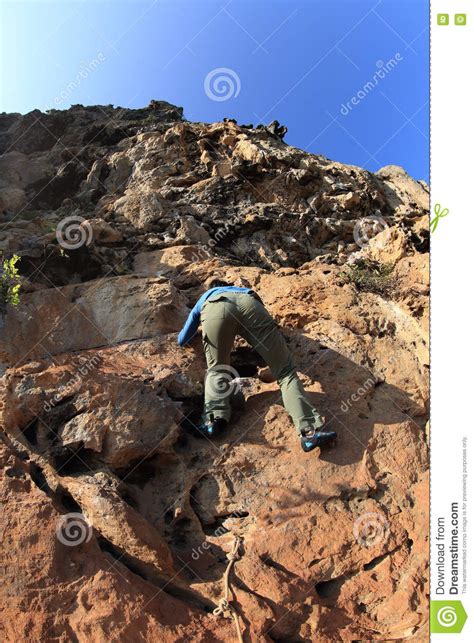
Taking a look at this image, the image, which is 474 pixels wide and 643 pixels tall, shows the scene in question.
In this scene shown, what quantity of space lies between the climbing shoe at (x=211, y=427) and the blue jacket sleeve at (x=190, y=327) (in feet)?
3.60

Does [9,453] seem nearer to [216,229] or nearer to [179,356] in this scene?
[179,356]

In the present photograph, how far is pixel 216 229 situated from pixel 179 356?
3732 mm

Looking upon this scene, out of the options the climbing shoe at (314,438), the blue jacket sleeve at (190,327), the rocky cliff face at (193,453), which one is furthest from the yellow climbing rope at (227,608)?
the blue jacket sleeve at (190,327)

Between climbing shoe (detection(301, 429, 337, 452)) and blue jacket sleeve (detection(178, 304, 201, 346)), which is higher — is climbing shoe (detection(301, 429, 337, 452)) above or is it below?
below

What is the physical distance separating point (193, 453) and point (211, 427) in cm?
29

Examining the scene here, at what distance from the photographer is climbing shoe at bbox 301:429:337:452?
457 cm

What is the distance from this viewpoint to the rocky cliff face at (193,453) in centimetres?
379

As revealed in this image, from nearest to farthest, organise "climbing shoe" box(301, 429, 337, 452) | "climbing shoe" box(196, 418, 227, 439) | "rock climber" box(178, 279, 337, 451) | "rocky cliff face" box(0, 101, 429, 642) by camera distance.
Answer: "rocky cliff face" box(0, 101, 429, 642)
"climbing shoe" box(301, 429, 337, 452)
"rock climber" box(178, 279, 337, 451)
"climbing shoe" box(196, 418, 227, 439)

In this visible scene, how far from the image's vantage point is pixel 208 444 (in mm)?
4934

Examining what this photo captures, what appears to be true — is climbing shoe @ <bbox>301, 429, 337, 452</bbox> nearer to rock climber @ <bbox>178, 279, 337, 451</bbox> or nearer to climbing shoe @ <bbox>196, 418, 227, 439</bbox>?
rock climber @ <bbox>178, 279, 337, 451</bbox>

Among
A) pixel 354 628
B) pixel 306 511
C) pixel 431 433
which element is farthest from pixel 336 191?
pixel 354 628

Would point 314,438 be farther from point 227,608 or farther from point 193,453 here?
point 227,608
